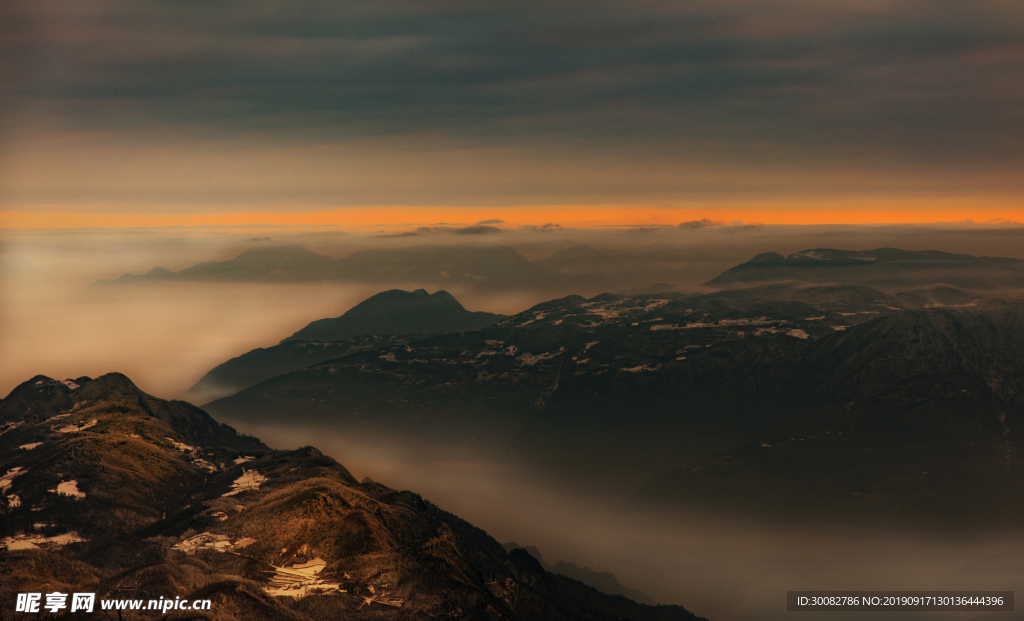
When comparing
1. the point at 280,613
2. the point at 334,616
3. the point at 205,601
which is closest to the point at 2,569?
the point at 205,601

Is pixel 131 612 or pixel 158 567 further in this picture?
pixel 158 567

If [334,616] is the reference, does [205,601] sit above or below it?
above

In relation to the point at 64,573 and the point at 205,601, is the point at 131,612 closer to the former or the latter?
the point at 205,601

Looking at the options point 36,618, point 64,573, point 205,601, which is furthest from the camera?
point 64,573

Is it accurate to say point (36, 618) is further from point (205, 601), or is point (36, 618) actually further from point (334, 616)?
point (334, 616)

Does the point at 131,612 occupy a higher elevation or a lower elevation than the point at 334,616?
higher

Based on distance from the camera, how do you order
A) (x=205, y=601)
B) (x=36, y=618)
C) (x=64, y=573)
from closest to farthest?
1. (x=36, y=618)
2. (x=205, y=601)
3. (x=64, y=573)

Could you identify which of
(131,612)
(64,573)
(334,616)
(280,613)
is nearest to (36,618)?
(131,612)

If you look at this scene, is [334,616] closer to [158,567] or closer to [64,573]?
[158,567]

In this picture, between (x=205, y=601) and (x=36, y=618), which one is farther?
(x=205, y=601)
